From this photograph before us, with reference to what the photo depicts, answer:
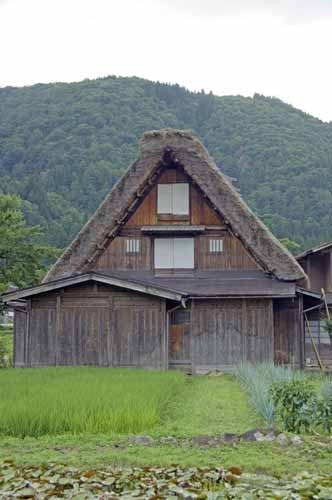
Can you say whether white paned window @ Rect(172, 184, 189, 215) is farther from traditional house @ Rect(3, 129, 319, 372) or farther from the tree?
the tree

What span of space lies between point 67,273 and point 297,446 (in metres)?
12.9

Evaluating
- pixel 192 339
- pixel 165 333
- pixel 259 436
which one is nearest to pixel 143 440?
pixel 259 436

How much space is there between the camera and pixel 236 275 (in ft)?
61.4

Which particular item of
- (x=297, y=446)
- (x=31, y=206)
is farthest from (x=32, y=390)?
(x=31, y=206)

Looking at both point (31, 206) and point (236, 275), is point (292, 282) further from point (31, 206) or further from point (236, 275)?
point (31, 206)

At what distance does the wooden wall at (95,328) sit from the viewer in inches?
665

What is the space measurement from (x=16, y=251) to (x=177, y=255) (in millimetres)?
6891

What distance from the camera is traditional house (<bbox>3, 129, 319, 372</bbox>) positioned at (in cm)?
1697

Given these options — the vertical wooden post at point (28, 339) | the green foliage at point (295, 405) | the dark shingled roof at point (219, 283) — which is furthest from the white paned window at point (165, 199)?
the green foliage at point (295, 405)

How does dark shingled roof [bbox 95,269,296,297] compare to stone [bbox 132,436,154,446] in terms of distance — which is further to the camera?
dark shingled roof [bbox 95,269,296,297]

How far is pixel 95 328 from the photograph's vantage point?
17.1m

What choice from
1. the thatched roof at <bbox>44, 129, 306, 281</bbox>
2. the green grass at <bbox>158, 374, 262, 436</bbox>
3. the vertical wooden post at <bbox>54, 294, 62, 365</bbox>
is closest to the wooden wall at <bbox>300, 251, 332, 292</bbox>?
the thatched roof at <bbox>44, 129, 306, 281</bbox>

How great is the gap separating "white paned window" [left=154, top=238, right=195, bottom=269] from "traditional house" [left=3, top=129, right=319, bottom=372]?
31mm

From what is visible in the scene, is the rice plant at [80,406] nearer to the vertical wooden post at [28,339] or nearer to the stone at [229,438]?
the stone at [229,438]
